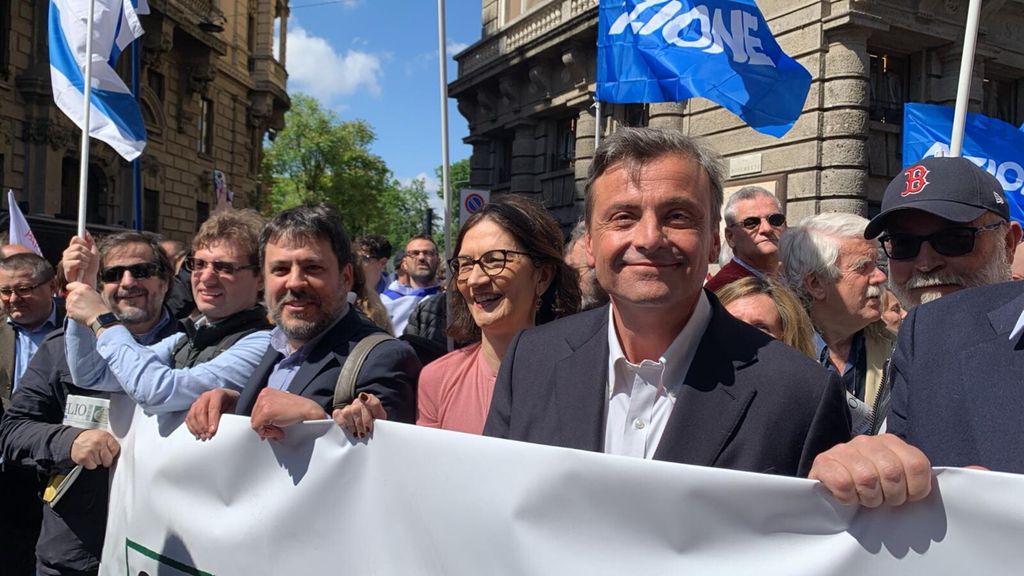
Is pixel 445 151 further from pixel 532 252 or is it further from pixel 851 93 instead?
pixel 851 93

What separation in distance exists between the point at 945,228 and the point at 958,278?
0.14m

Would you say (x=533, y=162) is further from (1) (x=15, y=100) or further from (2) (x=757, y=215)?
(2) (x=757, y=215)

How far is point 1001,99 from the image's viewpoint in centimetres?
1345

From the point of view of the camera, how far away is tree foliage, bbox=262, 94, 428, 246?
158 ft

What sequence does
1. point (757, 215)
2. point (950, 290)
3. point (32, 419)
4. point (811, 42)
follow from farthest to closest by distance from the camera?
point (811, 42) < point (757, 215) < point (32, 419) < point (950, 290)

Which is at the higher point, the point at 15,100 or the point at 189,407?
the point at 15,100

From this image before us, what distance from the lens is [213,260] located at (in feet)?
10.6

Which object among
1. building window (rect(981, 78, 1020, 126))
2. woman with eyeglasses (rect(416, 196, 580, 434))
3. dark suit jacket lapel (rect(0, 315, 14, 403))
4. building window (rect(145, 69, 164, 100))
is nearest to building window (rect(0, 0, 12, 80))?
building window (rect(145, 69, 164, 100))

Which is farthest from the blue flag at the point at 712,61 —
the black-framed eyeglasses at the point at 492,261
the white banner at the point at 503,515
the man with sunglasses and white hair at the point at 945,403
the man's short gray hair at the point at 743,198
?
the white banner at the point at 503,515

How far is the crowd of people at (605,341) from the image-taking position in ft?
5.55

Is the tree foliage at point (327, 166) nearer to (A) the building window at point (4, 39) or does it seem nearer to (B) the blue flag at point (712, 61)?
(A) the building window at point (4, 39)

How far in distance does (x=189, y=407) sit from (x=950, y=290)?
2.29 metres

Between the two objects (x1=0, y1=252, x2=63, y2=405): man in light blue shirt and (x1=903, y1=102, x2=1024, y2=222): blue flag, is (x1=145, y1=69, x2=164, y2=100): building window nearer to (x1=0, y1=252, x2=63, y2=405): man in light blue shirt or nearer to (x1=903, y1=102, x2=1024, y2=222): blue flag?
(x1=0, y1=252, x2=63, y2=405): man in light blue shirt

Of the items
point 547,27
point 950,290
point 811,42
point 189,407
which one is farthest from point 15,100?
point 950,290
